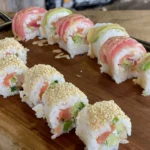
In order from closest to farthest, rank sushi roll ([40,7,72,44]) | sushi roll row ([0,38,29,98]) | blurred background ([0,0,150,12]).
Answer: sushi roll row ([0,38,29,98]) → sushi roll ([40,7,72,44]) → blurred background ([0,0,150,12])

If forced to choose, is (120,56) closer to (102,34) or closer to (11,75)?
(102,34)

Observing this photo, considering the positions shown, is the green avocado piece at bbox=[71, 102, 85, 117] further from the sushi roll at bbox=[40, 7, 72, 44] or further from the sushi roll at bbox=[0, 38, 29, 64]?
the sushi roll at bbox=[40, 7, 72, 44]

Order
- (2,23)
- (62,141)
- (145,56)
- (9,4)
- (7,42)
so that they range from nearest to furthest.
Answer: (62,141), (145,56), (7,42), (2,23), (9,4)

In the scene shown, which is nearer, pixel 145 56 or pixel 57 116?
pixel 57 116

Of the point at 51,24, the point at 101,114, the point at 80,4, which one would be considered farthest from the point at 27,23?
the point at 80,4

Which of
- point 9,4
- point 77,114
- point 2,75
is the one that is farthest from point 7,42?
point 9,4

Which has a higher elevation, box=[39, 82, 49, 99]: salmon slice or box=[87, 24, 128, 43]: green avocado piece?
box=[87, 24, 128, 43]: green avocado piece

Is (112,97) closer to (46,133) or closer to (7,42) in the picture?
(46,133)

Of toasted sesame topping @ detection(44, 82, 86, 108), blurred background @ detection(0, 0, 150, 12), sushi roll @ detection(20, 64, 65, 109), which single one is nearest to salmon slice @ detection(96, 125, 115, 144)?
toasted sesame topping @ detection(44, 82, 86, 108)
